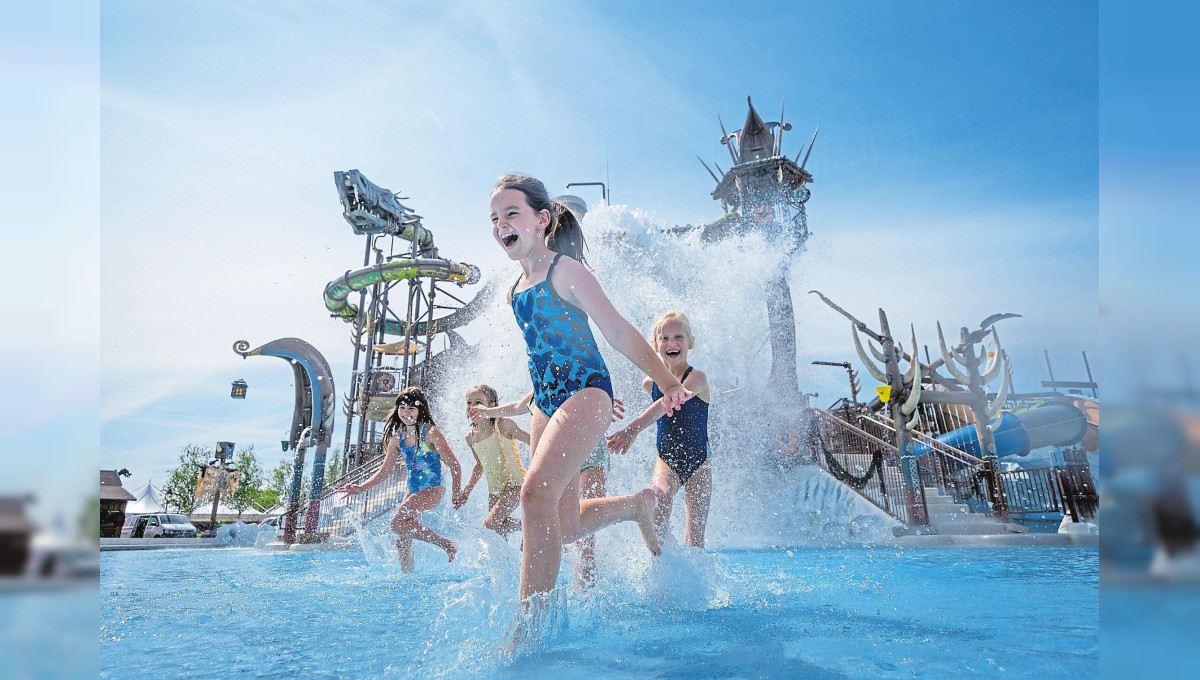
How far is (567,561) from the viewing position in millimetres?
4059

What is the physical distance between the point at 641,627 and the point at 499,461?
2864 mm

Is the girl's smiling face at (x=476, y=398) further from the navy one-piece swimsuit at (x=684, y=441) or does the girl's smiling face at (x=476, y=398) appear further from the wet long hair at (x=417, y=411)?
the navy one-piece swimsuit at (x=684, y=441)

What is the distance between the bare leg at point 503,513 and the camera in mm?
5078

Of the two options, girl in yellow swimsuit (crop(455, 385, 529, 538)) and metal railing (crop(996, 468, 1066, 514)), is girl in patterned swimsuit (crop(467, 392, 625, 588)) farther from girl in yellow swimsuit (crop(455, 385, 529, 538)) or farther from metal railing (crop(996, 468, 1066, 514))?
metal railing (crop(996, 468, 1066, 514))

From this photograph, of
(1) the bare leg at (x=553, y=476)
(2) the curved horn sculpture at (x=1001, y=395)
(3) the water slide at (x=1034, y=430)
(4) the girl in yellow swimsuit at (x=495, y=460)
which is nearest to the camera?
(1) the bare leg at (x=553, y=476)

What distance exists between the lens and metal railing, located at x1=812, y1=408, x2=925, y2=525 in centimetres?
1136

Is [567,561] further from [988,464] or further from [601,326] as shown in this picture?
[988,464]

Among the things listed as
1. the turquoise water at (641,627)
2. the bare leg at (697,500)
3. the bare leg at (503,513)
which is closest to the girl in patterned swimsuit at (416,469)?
the bare leg at (503,513)

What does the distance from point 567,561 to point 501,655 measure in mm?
1987

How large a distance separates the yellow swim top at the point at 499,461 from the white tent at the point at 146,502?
2290 cm

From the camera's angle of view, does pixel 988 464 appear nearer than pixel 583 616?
No
